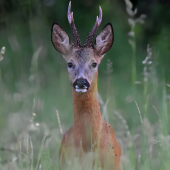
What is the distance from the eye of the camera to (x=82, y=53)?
14.5 ft

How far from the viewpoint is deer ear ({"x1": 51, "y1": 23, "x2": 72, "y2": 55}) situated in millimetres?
4582

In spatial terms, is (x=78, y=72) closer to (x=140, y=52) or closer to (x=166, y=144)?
(x=166, y=144)

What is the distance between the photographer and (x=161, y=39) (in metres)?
9.57

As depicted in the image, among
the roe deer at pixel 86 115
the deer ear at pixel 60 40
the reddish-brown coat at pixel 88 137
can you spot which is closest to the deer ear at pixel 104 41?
the roe deer at pixel 86 115

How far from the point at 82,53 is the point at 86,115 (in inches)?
25.1

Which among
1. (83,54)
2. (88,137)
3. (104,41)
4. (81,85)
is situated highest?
(104,41)

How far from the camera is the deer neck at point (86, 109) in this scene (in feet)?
13.3

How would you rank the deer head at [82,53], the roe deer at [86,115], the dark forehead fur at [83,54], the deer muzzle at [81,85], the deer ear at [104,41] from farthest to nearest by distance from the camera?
the deer ear at [104,41] → the dark forehead fur at [83,54] → the deer head at [82,53] → the deer muzzle at [81,85] → the roe deer at [86,115]

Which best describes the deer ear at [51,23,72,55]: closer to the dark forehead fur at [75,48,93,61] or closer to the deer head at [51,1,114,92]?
the deer head at [51,1,114,92]

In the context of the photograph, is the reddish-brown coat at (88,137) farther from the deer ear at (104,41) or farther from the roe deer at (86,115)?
the deer ear at (104,41)

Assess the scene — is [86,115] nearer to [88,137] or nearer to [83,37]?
[88,137]

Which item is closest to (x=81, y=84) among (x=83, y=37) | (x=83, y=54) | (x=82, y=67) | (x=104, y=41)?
(x=82, y=67)

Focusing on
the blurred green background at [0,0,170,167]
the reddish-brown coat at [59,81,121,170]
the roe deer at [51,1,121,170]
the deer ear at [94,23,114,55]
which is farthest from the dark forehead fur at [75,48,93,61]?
the blurred green background at [0,0,170,167]

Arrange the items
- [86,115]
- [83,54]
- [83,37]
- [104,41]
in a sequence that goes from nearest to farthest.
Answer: [86,115] < [83,54] < [104,41] < [83,37]
